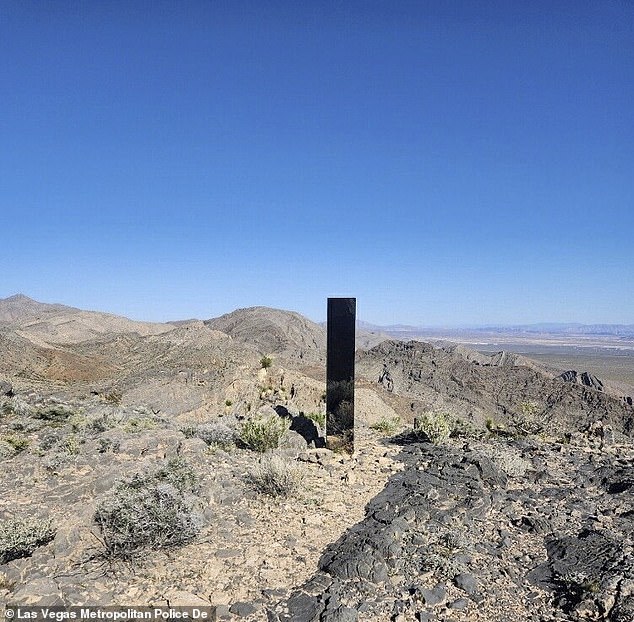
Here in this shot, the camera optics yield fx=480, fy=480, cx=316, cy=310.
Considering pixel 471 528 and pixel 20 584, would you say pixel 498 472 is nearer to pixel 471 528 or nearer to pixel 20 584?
pixel 471 528

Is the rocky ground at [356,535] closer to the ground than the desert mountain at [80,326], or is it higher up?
closer to the ground

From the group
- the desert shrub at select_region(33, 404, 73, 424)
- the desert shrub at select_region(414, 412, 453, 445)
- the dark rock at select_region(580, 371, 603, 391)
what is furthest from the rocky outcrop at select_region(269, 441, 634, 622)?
the dark rock at select_region(580, 371, 603, 391)

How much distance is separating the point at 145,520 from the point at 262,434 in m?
4.16

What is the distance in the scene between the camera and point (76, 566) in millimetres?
4695

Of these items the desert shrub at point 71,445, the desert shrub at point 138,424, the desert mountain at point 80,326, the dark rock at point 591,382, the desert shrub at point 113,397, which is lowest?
the dark rock at point 591,382

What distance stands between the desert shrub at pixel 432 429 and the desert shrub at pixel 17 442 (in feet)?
25.5

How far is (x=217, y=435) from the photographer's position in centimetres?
962

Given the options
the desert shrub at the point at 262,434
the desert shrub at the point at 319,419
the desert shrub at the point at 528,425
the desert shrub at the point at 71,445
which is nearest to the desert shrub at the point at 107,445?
the desert shrub at the point at 71,445

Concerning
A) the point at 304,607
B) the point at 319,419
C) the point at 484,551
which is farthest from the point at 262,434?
the point at 304,607

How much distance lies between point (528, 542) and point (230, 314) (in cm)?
6153

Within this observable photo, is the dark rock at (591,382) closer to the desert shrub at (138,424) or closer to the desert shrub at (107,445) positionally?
the desert shrub at (138,424)

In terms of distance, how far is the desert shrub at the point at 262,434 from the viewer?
912 cm

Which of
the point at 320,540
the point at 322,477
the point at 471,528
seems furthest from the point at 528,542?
the point at 322,477

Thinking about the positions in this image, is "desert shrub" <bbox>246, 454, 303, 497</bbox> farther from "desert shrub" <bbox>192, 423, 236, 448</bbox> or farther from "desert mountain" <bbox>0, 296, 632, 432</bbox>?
"desert mountain" <bbox>0, 296, 632, 432</bbox>
